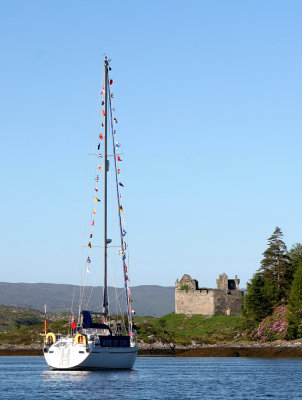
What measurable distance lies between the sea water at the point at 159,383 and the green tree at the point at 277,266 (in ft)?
146

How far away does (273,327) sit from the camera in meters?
124

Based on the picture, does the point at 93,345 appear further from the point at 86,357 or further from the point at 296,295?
the point at 296,295

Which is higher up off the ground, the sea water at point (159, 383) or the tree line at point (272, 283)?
the tree line at point (272, 283)

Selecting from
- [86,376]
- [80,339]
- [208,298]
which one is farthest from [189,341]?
[86,376]

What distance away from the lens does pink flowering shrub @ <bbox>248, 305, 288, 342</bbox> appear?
399ft

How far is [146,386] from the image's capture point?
214ft

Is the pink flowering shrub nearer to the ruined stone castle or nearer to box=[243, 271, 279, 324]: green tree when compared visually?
box=[243, 271, 279, 324]: green tree

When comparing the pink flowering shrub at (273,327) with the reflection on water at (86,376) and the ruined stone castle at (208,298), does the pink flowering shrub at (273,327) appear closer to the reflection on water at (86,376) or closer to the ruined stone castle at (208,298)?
the ruined stone castle at (208,298)

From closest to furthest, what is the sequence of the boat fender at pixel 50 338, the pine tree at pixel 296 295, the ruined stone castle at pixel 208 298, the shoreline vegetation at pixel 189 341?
1. the boat fender at pixel 50 338
2. the shoreline vegetation at pixel 189 341
3. the pine tree at pixel 296 295
4. the ruined stone castle at pixel 208 298

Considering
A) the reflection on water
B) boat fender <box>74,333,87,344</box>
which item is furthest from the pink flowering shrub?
boat fender <box>74,333,87,344</box>

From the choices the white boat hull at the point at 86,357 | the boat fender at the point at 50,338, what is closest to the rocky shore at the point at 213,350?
the white boat hull at the point at 86,357

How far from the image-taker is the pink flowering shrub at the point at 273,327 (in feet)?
399

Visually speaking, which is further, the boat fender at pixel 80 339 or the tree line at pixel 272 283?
the tree line at pixel 272 283

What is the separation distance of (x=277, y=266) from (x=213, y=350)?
71.7 feet
